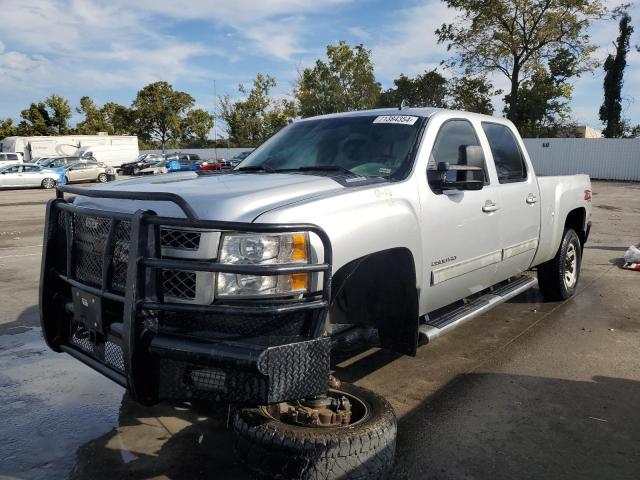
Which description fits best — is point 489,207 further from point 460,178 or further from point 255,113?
point 255,113

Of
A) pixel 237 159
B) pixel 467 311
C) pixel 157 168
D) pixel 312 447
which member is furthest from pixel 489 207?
pixel 157 168

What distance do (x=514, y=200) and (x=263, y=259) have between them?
2992 mm

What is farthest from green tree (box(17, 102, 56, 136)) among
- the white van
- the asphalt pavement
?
the asphalt pavement

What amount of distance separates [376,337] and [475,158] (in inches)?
56.0

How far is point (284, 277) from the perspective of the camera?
2.56 meters

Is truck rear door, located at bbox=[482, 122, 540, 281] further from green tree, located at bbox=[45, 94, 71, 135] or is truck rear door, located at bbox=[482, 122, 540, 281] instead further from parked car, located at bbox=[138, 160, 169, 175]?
green tree, located at bbox=[45, 94, 71, 135]

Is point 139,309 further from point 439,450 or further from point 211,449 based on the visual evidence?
point 439,450

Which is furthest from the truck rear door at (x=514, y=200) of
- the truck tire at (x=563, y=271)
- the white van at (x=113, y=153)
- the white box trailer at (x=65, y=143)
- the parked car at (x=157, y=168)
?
the white box trailer at (x=65, y=143)

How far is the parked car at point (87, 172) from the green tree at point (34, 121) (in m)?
31.6

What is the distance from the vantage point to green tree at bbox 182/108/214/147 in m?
62.6

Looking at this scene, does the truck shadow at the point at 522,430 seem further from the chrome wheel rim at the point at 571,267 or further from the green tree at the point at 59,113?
the green tree at the point at 59,113

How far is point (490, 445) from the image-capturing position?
3.24 metres

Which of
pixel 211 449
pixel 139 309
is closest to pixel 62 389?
pixel 211 449

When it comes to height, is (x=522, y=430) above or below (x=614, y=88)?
below
